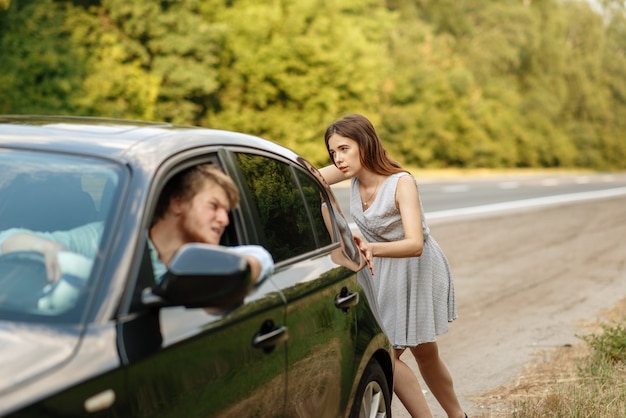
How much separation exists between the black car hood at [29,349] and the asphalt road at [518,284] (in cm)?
386

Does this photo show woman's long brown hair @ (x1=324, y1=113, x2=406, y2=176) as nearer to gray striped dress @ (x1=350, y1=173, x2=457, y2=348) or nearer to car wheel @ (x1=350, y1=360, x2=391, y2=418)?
gray striped dress @ (x1=350, y1=173, x2=457, y2=348)

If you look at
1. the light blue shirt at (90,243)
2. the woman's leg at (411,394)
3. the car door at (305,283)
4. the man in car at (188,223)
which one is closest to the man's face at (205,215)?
the man in car at (188,223)

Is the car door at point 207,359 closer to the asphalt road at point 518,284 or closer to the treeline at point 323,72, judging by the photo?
the asphalt road at point 518,284

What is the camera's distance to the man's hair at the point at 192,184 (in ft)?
10.4

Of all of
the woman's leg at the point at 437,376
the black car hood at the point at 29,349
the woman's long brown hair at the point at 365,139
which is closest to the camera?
the black car hood at the point at 29,349

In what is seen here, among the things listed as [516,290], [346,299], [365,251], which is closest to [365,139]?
[365,251]

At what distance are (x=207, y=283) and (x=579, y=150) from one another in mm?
68944

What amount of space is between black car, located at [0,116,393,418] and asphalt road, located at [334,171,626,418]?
2496 mm

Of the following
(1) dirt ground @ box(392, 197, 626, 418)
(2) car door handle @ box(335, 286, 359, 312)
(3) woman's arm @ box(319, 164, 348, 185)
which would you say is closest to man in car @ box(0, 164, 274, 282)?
(2) car door handle @ box(335, 286, 359, 312)

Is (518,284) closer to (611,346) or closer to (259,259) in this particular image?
(611,346)

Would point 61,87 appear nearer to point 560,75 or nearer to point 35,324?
point 35,324

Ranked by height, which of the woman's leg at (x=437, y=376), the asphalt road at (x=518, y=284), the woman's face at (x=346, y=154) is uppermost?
the woman's face at (x=346, y=154)

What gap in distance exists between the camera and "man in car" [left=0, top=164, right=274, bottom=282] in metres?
3.04

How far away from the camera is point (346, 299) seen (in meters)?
4.09
